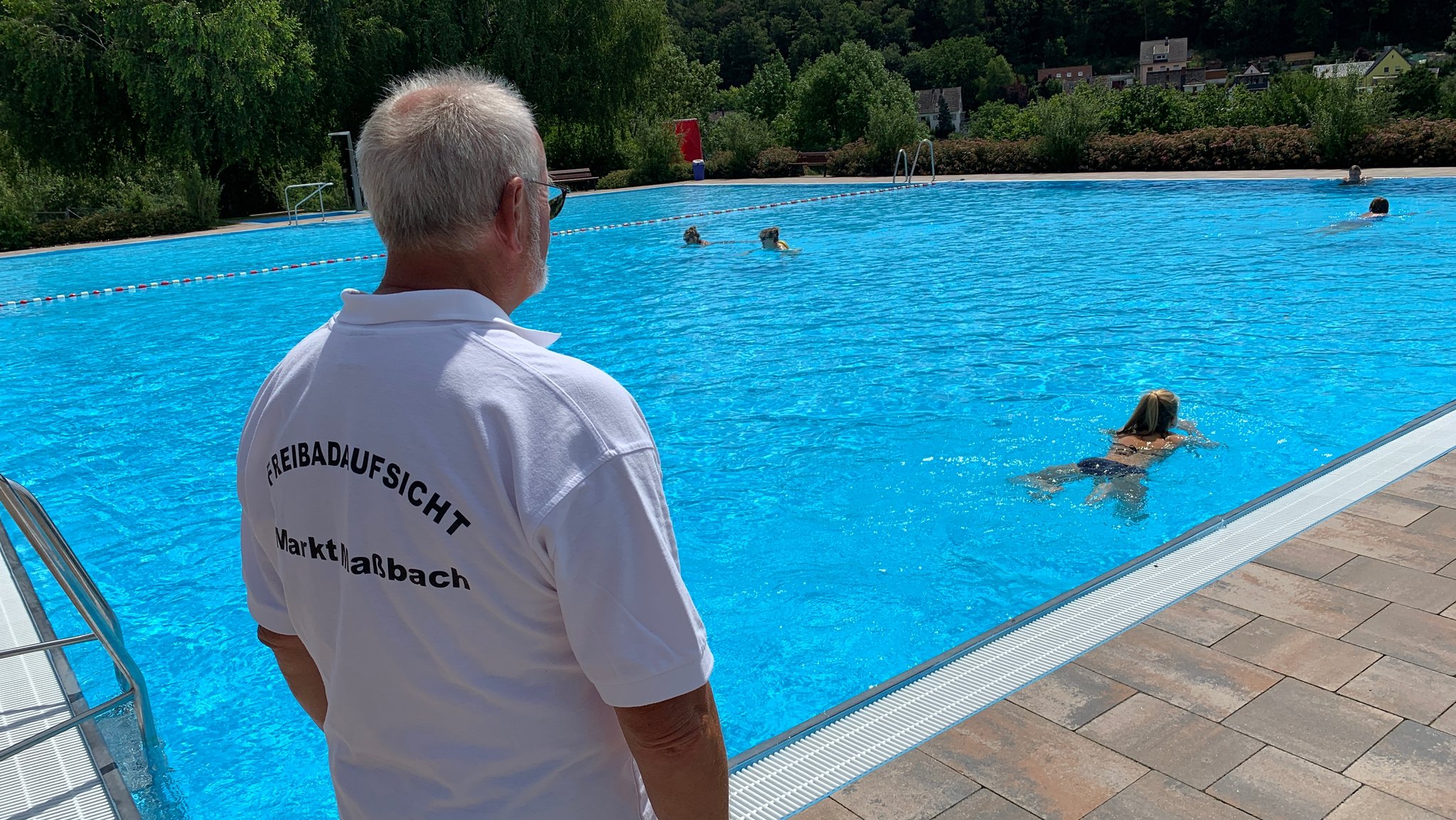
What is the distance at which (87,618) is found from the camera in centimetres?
270

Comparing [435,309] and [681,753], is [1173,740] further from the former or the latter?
[435,309]

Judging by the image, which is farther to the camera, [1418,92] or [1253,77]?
[1253,77]

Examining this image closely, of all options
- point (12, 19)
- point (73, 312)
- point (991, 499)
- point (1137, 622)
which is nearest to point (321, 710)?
point (1137, 622)

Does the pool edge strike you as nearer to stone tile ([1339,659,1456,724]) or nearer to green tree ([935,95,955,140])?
stone tile ([1339,659,1456,724])

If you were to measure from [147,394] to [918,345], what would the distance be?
768 cm

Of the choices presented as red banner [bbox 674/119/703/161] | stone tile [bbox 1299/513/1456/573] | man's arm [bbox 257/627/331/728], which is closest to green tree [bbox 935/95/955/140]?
red banner [bbox 674/119/703/161]

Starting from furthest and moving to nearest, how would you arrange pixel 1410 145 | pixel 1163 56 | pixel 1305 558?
pixel 1163 56 < pixel 1410 145 < pixel 1305 558

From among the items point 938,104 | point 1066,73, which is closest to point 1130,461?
point 938,104

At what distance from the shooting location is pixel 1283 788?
2.51m

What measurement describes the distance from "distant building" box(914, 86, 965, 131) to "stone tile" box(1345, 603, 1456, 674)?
10214cm

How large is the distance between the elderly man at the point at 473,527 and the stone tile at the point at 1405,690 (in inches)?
97.0

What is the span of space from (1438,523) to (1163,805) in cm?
248

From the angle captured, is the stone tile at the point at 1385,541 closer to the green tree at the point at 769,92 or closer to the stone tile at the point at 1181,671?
the stone tile at the point at 1181,671

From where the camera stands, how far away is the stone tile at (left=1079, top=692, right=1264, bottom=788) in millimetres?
2607
